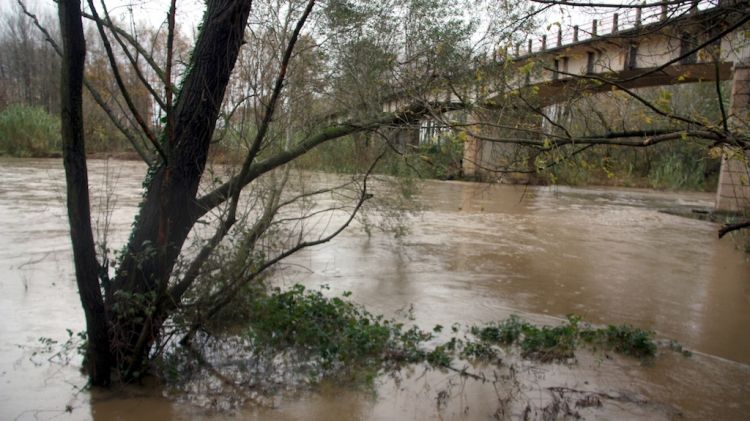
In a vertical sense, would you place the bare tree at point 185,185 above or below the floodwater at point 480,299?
above

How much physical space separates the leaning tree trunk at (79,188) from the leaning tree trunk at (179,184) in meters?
0.20

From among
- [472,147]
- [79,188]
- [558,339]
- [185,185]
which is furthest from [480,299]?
[79,188]

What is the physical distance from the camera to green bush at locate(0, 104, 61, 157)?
34219 mm

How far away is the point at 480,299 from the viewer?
1002 cm

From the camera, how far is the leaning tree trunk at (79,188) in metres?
4.73

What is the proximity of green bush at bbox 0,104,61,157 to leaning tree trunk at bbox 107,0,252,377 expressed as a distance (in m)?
32.6

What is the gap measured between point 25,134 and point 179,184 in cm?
3332

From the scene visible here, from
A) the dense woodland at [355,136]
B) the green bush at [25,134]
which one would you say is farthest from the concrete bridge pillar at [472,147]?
the green bush at [25,134]

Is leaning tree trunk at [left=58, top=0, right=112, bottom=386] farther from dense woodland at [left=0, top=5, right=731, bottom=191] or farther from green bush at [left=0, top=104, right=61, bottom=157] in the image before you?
green bush at [left=0, top=104, right=61, bottom=157]

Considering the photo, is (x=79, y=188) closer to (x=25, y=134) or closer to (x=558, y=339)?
(x=558, y=339)

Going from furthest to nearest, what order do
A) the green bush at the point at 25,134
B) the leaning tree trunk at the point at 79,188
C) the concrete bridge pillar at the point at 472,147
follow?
the green bush at the point at 25,134 < the concrete bridge pillar at the point at 472,147 < the leaning tree trunk at the point at 79,188

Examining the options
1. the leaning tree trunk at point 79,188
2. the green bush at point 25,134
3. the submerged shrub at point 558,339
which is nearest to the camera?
the leaning tree trunk at point 79,188

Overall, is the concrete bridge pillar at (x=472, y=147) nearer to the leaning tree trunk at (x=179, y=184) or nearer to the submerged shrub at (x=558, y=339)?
the submerged shrub at (x=558, y=339)

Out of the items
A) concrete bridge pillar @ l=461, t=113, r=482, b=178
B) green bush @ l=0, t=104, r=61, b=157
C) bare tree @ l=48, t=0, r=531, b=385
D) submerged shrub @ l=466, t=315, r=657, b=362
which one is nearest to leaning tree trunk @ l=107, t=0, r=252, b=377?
bare tree @ l=48, t=0, r=531, b=385
